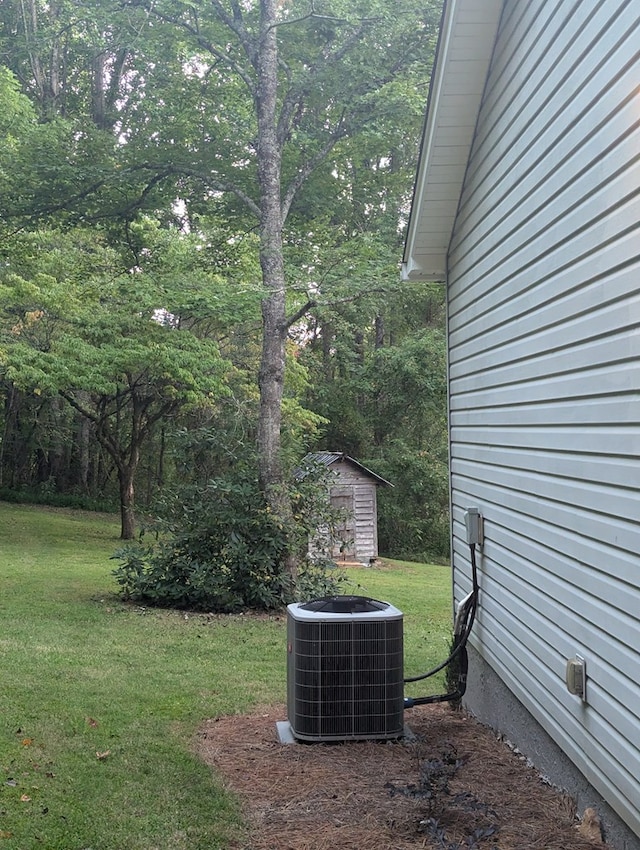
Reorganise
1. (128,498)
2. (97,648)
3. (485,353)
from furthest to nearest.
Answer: (128,498) < (97,648) < (485,353)

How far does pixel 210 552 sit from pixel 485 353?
6.17m

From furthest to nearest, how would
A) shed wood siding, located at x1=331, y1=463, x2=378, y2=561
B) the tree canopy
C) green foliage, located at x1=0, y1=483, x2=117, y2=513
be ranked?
green foliage, located at x1=0, y1=483, x2=117, y2=513
shed wood siding, located at x1=331, y1=463, x2=378, y2=561
the tree canopy

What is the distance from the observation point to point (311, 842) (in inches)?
129

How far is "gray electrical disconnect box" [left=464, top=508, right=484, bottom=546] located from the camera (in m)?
5.20

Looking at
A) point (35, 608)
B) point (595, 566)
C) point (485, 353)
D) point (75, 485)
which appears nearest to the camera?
point (595, 566)

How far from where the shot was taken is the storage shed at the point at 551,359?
9.37ft

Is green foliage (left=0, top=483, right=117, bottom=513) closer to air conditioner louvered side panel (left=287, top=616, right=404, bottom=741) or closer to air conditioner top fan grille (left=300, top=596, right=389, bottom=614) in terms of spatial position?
air conditioner top fan grille (left=300, top=596, right=389, bottom=614)

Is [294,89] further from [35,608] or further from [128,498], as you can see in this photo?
[128,498]

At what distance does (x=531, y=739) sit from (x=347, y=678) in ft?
3.56

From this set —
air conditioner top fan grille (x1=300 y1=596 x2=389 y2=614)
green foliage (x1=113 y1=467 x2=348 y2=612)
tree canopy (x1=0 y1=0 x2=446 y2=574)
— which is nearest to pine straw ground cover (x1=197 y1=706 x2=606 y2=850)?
air conditioner top fan grille (x1=300 y1=596 x2=389 y2=614)

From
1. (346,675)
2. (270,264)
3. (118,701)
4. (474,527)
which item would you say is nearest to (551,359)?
(474,527)

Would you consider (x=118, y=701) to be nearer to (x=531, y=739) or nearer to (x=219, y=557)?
(x=531, y=739)

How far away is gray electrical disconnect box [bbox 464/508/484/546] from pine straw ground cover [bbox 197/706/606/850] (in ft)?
4.02

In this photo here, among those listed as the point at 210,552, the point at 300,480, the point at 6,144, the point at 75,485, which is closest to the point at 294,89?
the point at 6,144
